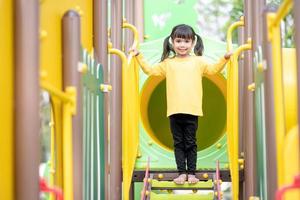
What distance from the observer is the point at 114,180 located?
4.89 metres

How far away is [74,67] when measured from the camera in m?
2.99

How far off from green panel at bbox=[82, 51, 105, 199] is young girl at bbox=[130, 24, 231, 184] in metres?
0.90

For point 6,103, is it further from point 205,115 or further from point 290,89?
point 205,115

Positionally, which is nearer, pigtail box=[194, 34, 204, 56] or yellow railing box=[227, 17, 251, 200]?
yellow railing box=[227, 17, 251, 200]

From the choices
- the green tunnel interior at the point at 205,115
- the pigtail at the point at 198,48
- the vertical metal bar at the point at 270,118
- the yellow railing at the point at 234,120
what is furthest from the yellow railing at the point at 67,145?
the green tunnel interior at the point at 205,115

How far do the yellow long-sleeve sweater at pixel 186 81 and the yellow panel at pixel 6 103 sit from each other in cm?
256

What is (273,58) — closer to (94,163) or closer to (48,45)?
(48,45)

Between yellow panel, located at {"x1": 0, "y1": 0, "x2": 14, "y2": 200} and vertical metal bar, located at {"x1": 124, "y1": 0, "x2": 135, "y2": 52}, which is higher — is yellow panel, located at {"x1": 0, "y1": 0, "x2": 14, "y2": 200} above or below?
below

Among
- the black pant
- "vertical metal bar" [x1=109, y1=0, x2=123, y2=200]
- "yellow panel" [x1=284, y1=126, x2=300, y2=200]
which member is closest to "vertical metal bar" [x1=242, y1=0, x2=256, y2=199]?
the black pant

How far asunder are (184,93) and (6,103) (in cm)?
263

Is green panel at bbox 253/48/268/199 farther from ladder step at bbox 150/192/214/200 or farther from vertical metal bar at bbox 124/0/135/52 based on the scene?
vertical metal bar at bbox 124/0/135/52

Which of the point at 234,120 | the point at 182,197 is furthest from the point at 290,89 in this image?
the point at 182,197

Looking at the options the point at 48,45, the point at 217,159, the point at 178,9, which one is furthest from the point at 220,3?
the point at 48,45

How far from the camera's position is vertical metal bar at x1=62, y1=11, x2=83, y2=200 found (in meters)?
2.98
